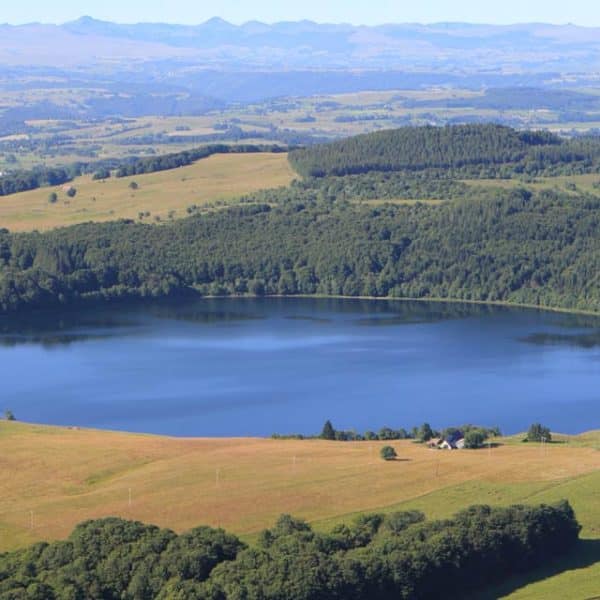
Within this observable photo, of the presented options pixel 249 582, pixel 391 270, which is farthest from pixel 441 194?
pixel 249 582

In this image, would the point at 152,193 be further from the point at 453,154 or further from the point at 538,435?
the point at 538,435

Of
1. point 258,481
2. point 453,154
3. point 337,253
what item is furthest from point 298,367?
point 453,154

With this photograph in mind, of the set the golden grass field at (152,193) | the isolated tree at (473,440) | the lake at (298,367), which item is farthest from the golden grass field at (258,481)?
the golden grass field at (152,193)

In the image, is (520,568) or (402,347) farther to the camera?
(402,347)

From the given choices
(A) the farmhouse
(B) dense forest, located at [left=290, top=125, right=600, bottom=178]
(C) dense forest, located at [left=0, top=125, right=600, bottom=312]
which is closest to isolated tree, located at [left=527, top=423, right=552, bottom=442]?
(A) the farmhouse

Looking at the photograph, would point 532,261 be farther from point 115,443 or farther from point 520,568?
point 520,568

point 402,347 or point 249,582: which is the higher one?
point 249,582

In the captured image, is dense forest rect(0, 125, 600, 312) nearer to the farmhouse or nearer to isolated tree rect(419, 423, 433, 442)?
isolated tree rect(419, 423, 433, 442)
